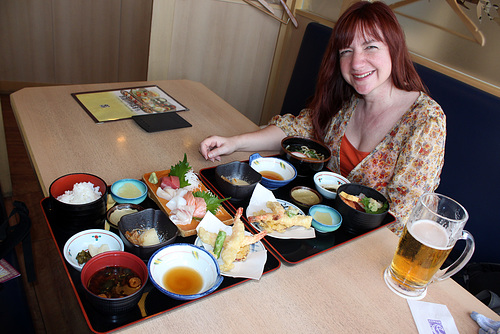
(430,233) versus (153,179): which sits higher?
(430,233)

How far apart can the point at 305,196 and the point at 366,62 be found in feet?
1.99

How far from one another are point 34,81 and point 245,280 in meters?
3.99

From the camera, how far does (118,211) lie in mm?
1124

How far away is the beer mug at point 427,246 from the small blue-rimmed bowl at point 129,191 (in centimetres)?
77

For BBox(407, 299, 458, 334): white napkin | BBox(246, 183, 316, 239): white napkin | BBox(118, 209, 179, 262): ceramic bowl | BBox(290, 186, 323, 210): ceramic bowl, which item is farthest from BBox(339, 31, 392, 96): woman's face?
BBox(118, 209, 179, 262): ceramic bowl

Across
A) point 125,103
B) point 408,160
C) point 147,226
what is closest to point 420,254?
point 408,160

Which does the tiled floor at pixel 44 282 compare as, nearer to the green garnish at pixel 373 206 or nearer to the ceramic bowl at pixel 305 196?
the ceramic bowl at pixel 305 196

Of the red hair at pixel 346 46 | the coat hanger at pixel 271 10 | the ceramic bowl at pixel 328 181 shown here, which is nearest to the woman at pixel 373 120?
the red hair at pixel 346 46

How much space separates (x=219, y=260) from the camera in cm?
102

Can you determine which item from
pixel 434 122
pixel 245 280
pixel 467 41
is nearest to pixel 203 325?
pixel 245 280

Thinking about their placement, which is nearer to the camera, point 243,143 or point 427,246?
point 427,246

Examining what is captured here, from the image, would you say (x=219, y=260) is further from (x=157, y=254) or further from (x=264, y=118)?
(x=264, y=118)

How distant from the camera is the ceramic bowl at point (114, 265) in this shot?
824 millimetres

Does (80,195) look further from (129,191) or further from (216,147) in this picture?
(216,147)
